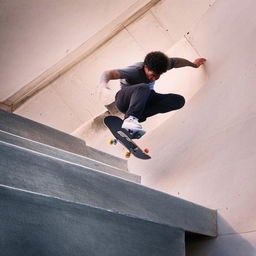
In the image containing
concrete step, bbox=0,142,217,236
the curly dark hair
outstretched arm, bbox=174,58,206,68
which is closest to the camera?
concrete step, bbox=0,142,217,236

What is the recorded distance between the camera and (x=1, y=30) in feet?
11.5

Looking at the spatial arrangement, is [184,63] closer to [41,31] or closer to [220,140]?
[220,140]

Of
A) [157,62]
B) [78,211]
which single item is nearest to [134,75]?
[157,62]

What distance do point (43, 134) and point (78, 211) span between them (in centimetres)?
113

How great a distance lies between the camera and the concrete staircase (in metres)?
1.54

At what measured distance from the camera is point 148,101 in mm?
3496

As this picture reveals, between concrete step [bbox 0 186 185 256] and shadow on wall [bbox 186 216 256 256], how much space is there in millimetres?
398

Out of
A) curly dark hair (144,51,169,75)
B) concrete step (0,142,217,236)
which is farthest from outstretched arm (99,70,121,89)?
concrete step (0,142,217,236)

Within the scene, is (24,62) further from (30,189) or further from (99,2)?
(30,189)

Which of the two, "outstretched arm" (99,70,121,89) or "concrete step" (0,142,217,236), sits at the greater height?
"outstretched arm" (99,70,121,89)

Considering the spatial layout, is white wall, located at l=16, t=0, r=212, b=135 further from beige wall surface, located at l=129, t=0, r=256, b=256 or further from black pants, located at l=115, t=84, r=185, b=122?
black pants, located at l=115, t=84, r=185, b=122

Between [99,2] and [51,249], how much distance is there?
280 centimetres

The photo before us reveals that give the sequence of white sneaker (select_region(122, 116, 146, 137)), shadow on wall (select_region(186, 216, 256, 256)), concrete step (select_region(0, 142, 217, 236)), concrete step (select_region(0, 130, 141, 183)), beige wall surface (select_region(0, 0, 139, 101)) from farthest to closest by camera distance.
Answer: beige wall surface (select_region(0, 0, 139, 101)), white sneaker (select_region(122, 116, 146, 137)), shadow on wall (select_region(186, 216, 256, 256)), concrete step (select_region(0, 130, 141, 183)), concrete step (select_region(0, 142, 217, 236))

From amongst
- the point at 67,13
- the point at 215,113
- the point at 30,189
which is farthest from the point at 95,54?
the point at 30,189
